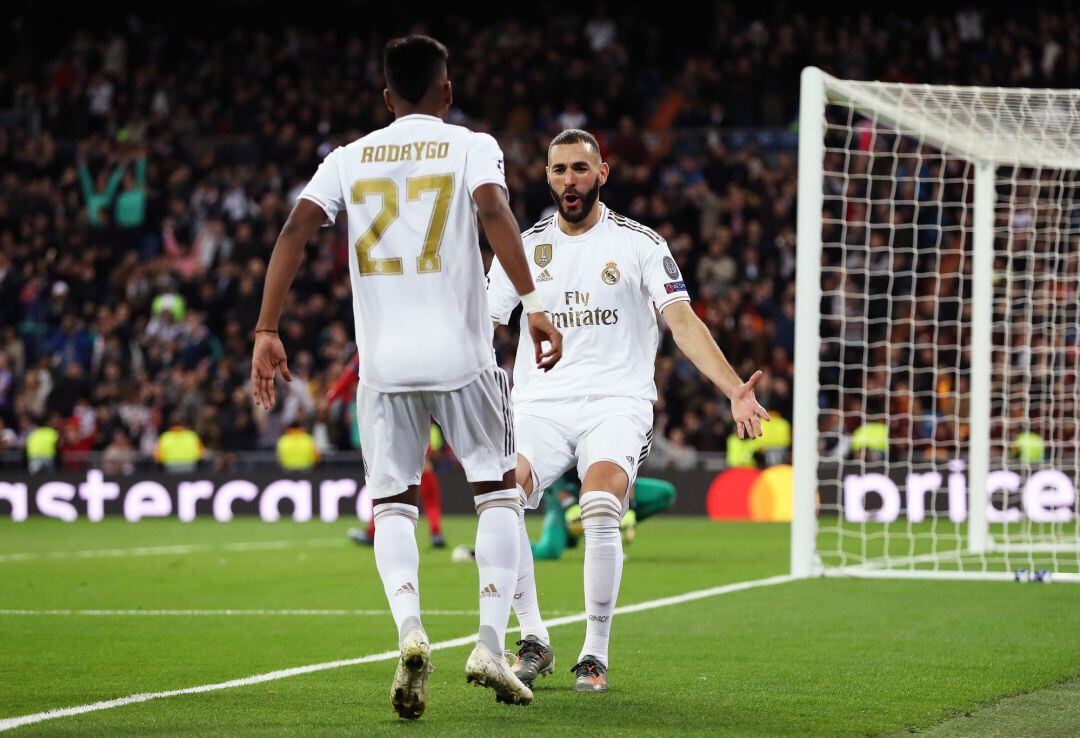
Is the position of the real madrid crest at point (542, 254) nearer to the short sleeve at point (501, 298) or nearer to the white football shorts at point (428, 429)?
the short sleeve at point (501, 298)

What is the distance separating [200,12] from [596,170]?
978 inches

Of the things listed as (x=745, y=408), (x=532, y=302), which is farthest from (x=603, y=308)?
(x=532, y=302)

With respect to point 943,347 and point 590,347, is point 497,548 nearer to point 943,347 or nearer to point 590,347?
point 590,347

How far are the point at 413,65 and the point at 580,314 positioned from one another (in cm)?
157

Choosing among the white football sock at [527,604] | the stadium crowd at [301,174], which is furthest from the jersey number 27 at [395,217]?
the stadium crowd at [301,174]

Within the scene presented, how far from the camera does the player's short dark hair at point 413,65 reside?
516cm

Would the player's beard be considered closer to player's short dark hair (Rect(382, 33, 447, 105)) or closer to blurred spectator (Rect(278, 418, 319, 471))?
player's short dark hair (Rect(382, 33, 447, 105))

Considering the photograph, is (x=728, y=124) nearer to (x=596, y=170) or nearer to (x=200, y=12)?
(x=200, y=12)

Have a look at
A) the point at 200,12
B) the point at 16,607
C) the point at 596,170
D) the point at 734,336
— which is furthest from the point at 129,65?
the point at 596,170

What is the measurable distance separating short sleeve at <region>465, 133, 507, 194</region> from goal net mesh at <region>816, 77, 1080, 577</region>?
6373mm

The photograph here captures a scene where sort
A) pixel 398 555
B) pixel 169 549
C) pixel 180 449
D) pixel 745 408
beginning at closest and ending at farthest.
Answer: pixel 398 555, pixel 745 408, pixel 169 549, pixel 180 449

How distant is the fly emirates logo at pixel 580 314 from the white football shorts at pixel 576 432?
30 cm

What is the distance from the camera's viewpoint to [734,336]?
20719 millimetres

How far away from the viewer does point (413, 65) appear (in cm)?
519
